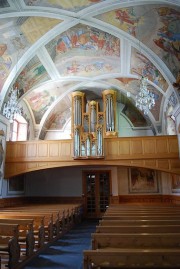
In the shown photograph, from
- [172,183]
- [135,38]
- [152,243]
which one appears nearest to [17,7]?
[135,38]

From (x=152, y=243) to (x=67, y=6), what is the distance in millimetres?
9036

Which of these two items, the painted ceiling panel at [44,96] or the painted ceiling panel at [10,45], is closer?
the painted ceiling panel at [10,45]

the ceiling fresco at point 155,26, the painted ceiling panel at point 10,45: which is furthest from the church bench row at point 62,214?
the ceiling fresco at point 155,26

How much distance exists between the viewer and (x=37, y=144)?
13.7m

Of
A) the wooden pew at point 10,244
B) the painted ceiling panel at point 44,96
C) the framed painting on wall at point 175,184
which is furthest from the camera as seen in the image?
the painted ceiling panel at point 44,96

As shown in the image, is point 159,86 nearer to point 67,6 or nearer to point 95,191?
point 67,6

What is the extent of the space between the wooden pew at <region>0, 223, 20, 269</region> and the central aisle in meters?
0.59

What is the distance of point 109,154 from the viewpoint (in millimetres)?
13133

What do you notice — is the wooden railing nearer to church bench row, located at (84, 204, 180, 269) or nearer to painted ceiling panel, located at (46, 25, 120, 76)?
painted ceiling panel, located at (46, 25, 120, 76)

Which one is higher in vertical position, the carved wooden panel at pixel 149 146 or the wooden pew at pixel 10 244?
the carved wooden panel at pixel 149 146

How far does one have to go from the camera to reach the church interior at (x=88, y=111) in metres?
9.28

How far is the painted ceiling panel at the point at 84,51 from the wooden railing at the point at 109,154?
4.14m

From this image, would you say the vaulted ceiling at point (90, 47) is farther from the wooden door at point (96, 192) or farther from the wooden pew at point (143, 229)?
the wooden pew at point (143, 229)

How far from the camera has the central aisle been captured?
5.86 metres
